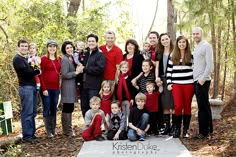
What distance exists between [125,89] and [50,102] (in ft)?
4.70

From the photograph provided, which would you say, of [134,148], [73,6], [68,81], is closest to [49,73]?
[68,81]

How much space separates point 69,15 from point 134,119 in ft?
18.8

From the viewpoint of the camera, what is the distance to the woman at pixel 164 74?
677 cm

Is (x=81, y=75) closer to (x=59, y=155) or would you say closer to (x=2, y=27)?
(x=59, y=155)

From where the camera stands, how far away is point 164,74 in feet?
22.4

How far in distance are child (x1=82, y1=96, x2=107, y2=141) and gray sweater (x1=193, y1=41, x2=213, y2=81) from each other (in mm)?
1706

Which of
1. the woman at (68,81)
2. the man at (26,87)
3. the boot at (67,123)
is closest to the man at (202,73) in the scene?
the woman at (68,81)

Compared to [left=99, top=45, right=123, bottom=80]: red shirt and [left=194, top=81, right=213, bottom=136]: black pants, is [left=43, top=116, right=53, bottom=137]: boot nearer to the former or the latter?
[left=99, top=45, right=123, bottom=80]: red shirt

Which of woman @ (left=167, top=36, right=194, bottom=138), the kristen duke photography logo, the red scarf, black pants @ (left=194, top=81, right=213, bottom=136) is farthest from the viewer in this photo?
the red scarf

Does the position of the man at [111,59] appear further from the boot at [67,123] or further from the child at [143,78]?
the boot at [67,123]

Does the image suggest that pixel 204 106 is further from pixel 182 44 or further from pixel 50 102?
pixel 50 102

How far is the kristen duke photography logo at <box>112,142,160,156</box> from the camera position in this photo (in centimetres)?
555

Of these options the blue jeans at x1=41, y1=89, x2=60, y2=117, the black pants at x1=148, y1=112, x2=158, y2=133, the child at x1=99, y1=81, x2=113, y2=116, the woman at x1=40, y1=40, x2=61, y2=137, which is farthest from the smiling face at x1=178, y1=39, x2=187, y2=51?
the blue jeans at x1=41, y1=89, x2=60, y2=117

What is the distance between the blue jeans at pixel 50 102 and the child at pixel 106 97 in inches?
34.8
